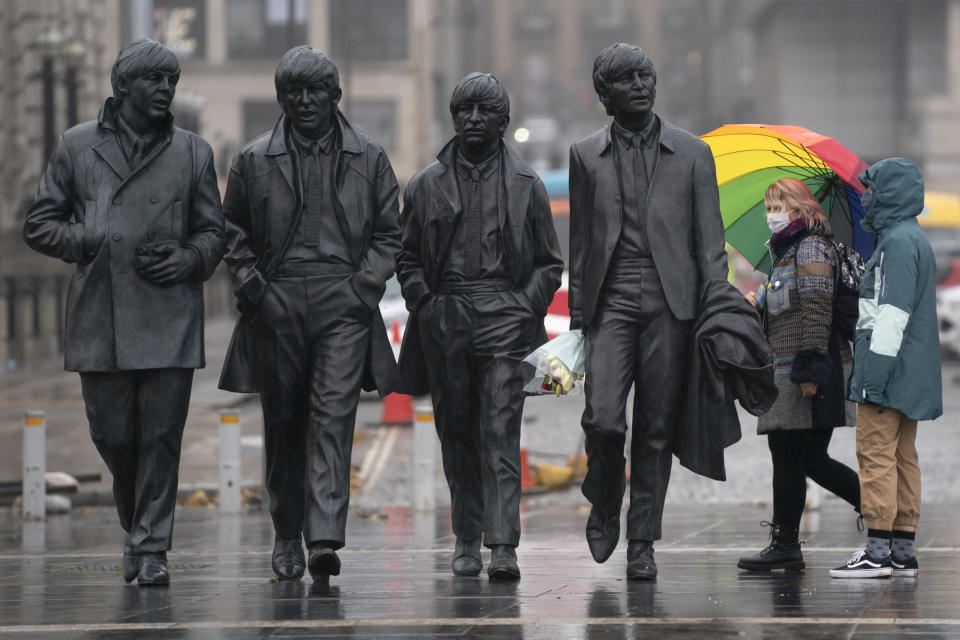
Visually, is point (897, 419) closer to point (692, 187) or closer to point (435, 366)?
point (692, 187)

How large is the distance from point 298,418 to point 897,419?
8.51 ft

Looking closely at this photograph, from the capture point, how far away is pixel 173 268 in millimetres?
8008

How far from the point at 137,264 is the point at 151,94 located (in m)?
0.72

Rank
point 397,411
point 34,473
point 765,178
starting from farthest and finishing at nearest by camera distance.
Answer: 1. point 397,411
2. point 34,473
3. point 765,178

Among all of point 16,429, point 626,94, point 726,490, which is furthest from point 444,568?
point 16,429

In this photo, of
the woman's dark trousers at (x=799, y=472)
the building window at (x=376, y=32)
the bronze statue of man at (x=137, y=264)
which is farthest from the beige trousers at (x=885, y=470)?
the building window at (x=376, y=32)

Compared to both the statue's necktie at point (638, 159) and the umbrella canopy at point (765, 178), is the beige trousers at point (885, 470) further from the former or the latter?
the statue's necktie at point (638, 159)

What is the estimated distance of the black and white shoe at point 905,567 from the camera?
8102 mm

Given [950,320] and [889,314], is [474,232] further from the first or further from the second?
[950,320]

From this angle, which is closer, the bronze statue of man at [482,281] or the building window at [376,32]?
the bronze statue of man at [482,281]

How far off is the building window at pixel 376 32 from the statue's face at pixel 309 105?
64.6m

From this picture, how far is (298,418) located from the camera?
8.36 m

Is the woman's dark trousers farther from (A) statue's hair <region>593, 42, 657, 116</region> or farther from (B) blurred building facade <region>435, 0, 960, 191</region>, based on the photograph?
(B) blurred building facade <region>435, 0, 960, 191</region>

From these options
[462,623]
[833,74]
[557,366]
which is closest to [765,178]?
[557,366]
